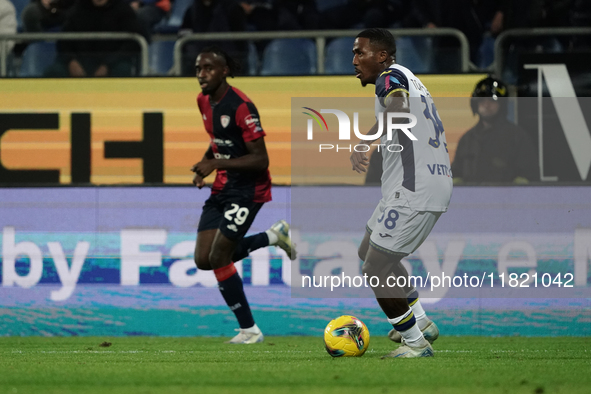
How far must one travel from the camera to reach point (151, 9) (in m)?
10.6

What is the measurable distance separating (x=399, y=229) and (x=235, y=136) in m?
2.33

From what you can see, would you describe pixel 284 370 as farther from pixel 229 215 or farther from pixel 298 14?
pixel 298 14

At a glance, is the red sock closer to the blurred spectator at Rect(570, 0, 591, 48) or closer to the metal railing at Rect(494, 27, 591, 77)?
the metal railing at Rect(494, 27, 591, 77)

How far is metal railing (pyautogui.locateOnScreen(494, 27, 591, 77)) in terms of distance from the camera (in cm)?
821

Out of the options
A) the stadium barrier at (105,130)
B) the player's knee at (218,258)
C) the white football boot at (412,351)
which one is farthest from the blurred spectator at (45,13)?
the white football boot at (412,351)

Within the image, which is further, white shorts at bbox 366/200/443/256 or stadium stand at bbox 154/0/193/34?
stadium stand at bbox 154/0/193/34

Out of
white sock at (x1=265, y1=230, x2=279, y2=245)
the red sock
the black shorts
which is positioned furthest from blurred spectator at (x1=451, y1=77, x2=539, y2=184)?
the red sock

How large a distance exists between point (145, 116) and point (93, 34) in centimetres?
114

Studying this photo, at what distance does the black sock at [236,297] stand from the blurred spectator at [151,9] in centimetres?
457

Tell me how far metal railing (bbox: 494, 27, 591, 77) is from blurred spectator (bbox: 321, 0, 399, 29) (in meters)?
1.59

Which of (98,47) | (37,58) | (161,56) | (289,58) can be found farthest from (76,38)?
(289,58)

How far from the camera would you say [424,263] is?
7.91 m

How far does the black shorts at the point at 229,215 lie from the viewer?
6.68 m

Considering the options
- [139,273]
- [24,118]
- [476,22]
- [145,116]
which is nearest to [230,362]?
[139,273]
